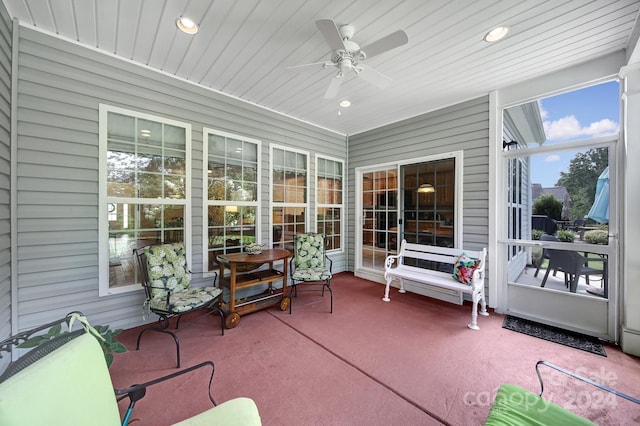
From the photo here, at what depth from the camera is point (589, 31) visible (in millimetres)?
2293

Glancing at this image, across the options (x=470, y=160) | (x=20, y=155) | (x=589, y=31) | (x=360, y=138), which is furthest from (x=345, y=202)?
(x=20, y=155)

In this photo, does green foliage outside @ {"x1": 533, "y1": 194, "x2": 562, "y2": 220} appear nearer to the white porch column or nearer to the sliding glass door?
the white porch column

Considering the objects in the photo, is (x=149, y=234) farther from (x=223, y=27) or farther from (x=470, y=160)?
(x=470, y=160)

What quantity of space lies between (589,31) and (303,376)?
414cm

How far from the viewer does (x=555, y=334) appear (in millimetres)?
2816

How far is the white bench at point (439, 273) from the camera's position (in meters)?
3.14

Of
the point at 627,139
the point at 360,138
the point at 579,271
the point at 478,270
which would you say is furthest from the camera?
the point at 360,138

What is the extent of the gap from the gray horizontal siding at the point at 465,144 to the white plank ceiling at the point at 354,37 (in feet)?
1.44


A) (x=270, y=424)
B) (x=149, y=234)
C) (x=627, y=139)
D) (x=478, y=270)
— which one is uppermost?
(x=627, y=139)

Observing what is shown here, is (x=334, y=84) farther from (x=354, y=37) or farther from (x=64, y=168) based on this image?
(x=64, y=168)

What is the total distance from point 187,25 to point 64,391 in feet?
9.15

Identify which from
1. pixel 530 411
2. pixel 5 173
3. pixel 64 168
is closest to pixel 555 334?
pixel 530 411

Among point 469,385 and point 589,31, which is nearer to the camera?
point 469,385

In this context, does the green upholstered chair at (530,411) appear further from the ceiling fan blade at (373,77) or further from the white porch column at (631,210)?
the ceiling fan blade at (373,77)
